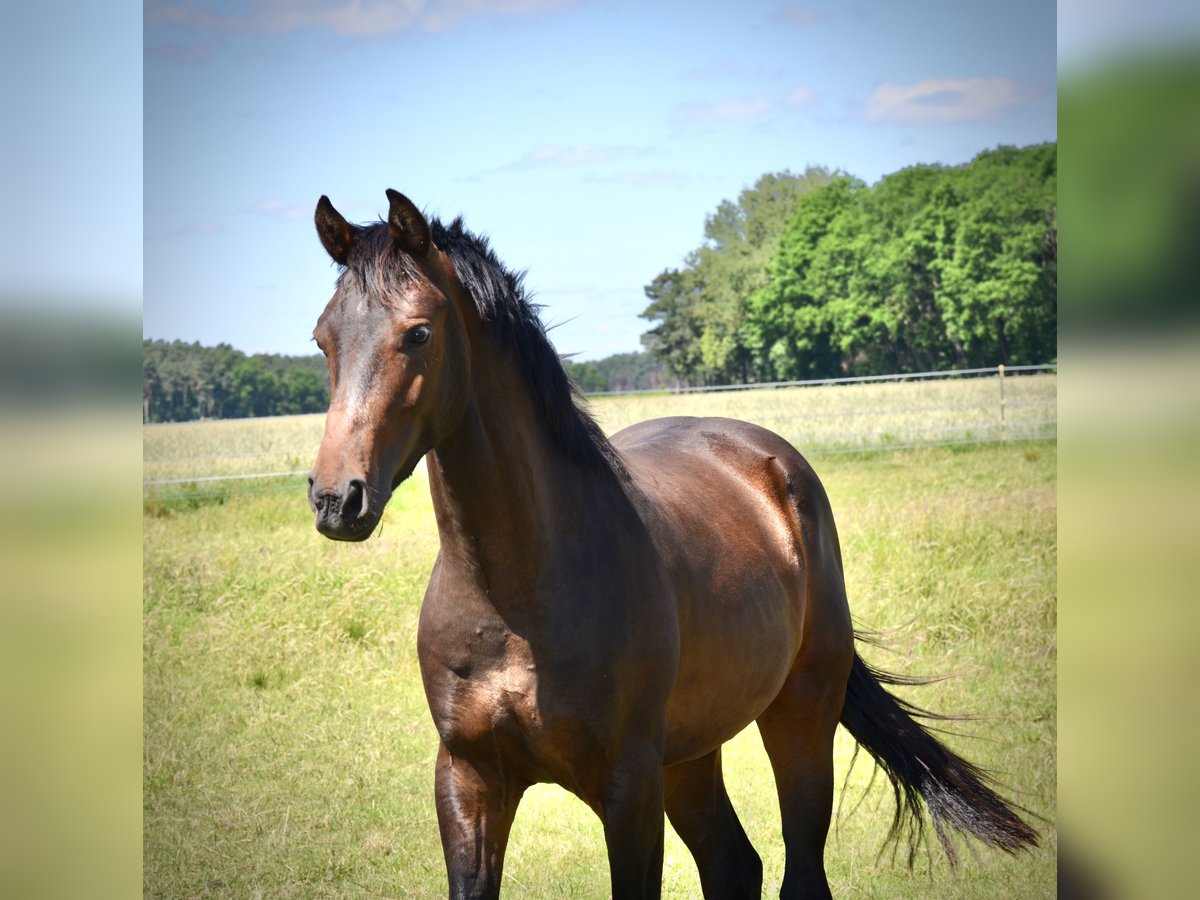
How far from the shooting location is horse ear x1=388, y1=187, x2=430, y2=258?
1.99 m

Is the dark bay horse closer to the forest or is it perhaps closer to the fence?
the forest

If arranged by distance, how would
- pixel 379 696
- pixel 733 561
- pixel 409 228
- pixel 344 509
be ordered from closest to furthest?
pixel 344 509 → pixel 409 228 → pixel 733 561 → pixel 379 696

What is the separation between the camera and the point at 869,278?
82.4 ft

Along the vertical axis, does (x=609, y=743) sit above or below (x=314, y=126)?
below

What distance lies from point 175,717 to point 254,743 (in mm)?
438

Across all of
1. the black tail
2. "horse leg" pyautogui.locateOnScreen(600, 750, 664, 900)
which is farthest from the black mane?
the black tail

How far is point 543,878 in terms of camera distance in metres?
3.89

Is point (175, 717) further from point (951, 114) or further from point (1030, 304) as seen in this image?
point (1030, 304)

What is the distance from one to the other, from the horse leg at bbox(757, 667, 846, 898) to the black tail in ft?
0.59

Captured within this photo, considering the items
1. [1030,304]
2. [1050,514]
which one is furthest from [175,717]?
[1030,304]

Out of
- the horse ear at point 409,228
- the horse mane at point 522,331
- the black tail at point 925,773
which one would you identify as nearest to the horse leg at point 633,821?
the horse mane at point 522,331

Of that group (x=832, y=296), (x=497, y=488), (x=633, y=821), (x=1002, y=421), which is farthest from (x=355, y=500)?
(x=832, y=296)

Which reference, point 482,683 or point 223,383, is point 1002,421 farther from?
point 482,683

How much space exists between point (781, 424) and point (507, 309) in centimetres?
960
